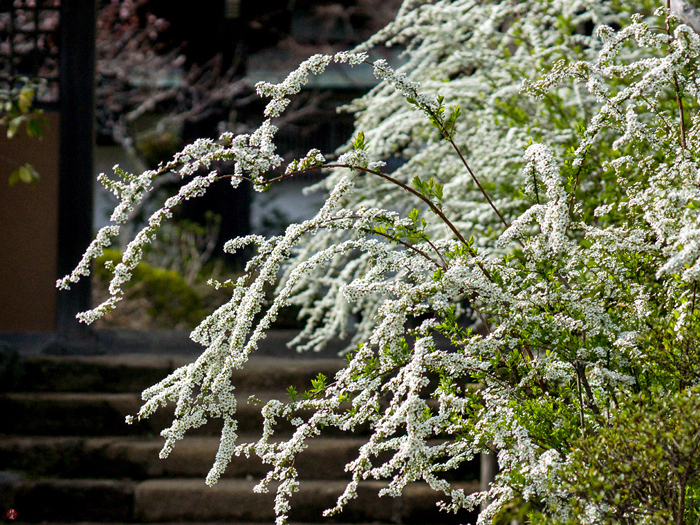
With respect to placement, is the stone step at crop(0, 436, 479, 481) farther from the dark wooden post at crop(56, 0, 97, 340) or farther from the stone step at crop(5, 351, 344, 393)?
the dark wooden post at crop(56, 0, 97, 340)

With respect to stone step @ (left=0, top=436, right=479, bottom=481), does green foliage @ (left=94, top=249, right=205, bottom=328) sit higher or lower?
higher

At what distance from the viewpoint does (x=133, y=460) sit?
12.0 feet

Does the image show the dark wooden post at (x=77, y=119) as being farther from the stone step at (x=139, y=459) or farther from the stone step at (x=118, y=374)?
the stone step at (x=139, y=459)

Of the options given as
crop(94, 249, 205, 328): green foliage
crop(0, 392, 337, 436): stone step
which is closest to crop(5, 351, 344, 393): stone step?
crop(0, 392, 337, 436): stone step

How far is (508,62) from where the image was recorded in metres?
3.13

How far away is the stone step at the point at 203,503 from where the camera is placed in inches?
134

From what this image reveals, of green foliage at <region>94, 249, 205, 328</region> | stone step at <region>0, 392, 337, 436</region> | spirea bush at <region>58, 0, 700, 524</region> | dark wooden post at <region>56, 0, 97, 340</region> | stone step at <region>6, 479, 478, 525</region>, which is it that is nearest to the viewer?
spirea bush at <region>58, 0, 700, 524</region>

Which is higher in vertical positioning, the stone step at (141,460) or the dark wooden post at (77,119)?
the dark wooden post at (77,119)

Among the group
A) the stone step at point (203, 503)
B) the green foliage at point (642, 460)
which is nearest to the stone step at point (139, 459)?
the stone step at point (203, 503)

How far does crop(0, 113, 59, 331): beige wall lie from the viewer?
4883 millimetres

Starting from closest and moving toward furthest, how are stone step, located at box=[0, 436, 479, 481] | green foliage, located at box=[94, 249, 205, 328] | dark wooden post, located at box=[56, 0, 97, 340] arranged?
stone step, located at box=[0, 436, 479, 481] → dark wooden post, located at box=[56, 0, 97, 340] → green foliage, located at box=[94, 249, 205, 328]

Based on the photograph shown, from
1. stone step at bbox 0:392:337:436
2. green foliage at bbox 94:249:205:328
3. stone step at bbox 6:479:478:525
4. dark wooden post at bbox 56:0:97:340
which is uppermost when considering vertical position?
dark wooden post at bbox 56:0:97:340

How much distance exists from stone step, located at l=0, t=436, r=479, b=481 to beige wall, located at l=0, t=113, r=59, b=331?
1363 millimetres

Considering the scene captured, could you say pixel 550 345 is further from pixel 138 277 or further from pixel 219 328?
pixel 138 277
